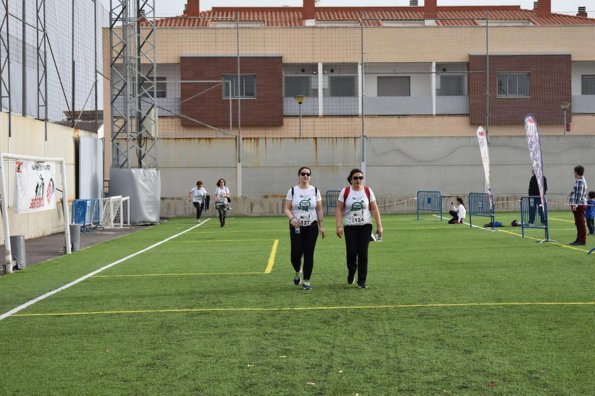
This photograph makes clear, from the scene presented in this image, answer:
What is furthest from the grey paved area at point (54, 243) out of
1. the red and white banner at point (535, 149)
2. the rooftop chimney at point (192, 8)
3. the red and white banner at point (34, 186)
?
the rooftop chimney at point (192, 8)

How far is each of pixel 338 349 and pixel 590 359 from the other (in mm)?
2196

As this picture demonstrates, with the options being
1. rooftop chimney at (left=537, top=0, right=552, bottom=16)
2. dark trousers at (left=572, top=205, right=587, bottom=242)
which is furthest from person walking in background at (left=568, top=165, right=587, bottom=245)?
rooftop chimney at (left=537, top=0, right=552, bottom=16)

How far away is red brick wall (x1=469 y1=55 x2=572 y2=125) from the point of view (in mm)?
49312

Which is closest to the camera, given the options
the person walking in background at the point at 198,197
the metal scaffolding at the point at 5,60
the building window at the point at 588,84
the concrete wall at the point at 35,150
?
the metal scaffolding at the point at 5,60

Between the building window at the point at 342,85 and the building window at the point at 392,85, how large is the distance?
6.43ft

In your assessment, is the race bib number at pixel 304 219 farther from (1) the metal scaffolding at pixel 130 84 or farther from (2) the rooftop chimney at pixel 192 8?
(2) the rooftop chimney at pixel 192 8

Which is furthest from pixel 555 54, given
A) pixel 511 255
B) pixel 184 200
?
pixel 511 255

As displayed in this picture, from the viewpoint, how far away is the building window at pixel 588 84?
51.9 m

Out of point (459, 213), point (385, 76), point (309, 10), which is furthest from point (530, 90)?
point (459, 213)

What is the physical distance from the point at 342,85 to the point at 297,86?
100 inches

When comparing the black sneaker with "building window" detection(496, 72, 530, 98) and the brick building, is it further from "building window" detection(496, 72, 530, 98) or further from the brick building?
"building window" detection(496, 72, 530, 98)

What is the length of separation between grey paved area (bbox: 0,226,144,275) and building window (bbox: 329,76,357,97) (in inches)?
716

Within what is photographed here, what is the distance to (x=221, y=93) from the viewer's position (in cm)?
4934

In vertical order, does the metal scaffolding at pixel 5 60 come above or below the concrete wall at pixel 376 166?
above
